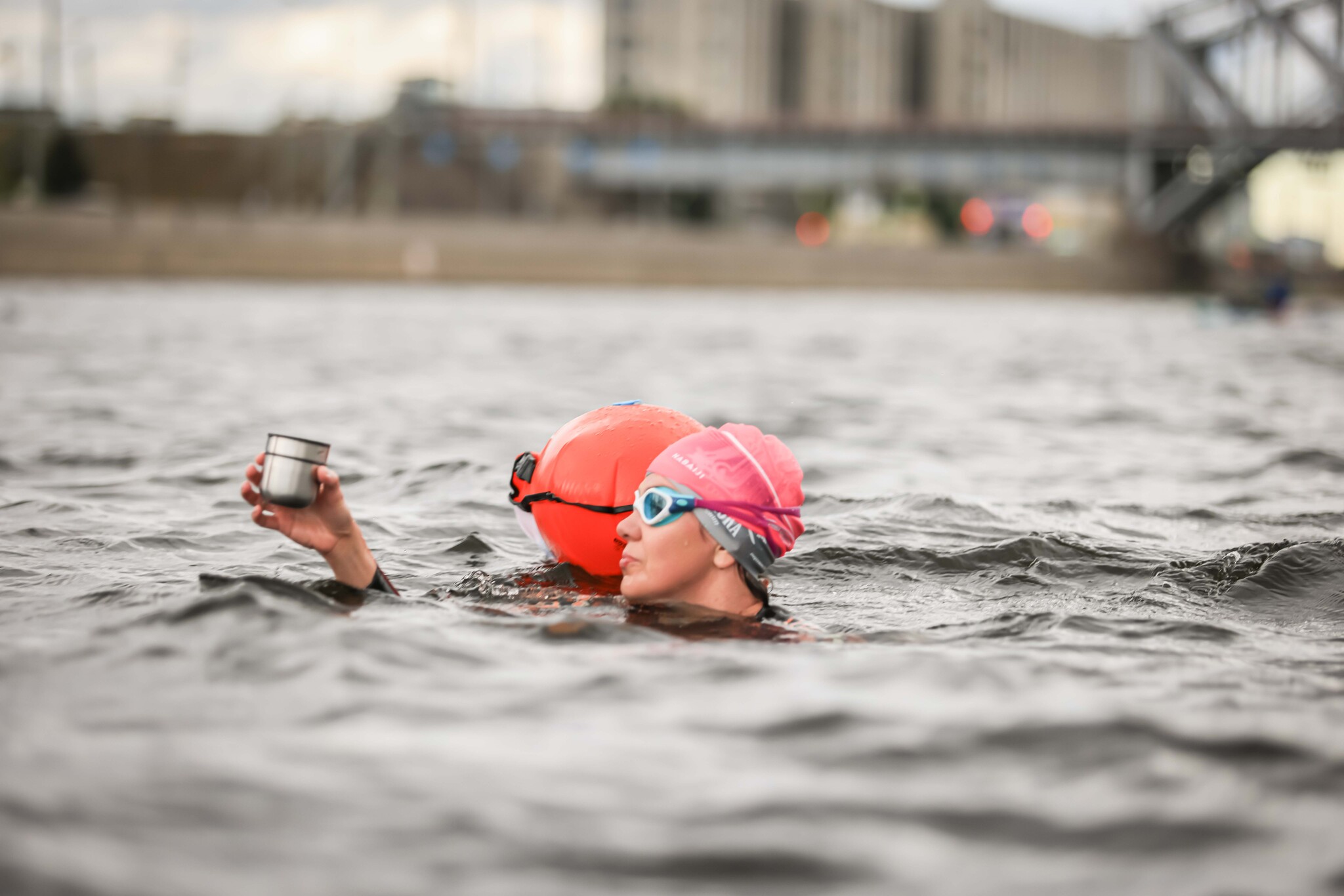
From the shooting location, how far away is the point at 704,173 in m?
79.2

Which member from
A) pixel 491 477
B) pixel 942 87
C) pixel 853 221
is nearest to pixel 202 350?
pixel 491 477

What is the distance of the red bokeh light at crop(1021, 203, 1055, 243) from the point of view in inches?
4220

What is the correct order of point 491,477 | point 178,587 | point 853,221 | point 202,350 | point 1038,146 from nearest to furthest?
point 178,587
point 491,477
point 202,350
point 1038,146
point 853,221

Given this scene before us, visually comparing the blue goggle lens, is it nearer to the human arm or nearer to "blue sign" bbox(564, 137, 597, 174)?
the human arm

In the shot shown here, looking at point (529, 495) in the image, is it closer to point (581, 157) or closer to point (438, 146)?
point (438, 146)

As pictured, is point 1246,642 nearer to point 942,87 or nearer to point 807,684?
point 807,684

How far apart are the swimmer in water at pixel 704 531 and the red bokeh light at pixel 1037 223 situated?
4131 inches

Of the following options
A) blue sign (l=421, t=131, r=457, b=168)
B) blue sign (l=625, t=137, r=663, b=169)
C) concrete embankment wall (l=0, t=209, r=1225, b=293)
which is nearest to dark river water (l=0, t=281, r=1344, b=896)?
concrete embankment wall (l=0, t=209, r=1225, b=293)

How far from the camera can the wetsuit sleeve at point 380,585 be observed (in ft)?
18.1

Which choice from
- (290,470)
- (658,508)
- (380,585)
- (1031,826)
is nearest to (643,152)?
(380,585)

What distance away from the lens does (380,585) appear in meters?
5.56

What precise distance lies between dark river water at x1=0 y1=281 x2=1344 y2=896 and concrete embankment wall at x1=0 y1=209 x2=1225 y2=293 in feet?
145

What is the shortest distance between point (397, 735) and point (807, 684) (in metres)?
1.32

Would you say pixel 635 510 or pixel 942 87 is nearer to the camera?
pixel 635 510
